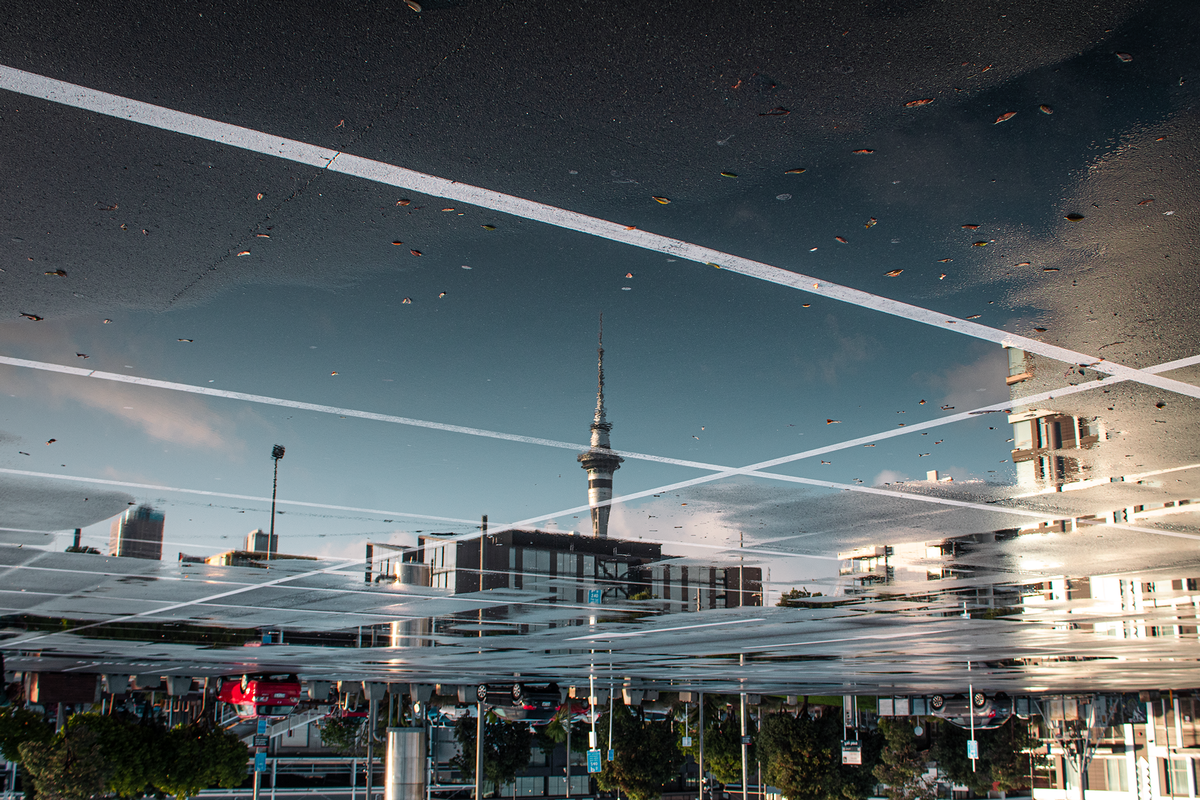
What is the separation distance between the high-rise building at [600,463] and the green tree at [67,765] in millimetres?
15004

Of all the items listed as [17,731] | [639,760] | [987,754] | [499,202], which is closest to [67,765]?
[17,731]

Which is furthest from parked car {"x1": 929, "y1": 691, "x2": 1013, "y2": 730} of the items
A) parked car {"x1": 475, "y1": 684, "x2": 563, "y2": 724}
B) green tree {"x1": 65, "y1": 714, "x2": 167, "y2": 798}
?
→ green tree {"x1": 65, "y1": 714, "x2": 167, "y2": 798}

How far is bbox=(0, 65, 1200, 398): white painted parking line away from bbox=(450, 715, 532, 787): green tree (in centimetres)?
3097

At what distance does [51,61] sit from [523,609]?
8.46 metres

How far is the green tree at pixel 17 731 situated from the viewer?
17812mm

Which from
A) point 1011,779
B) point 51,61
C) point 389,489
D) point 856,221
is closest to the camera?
point 51,61

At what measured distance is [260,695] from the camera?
17625mm

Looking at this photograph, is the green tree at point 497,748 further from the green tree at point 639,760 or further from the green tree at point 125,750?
the green tree at point 125,750

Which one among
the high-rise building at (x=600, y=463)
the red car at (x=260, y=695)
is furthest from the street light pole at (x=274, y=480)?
the red car at (x=260, y=695)

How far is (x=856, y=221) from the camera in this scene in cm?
340

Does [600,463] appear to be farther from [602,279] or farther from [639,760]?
[639,760]

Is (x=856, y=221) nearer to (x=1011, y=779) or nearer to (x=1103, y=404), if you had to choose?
(x=1103, y=404)

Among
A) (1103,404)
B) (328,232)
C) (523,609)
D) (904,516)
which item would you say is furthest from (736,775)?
(328,232)

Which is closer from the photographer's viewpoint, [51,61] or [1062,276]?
[51,61]
